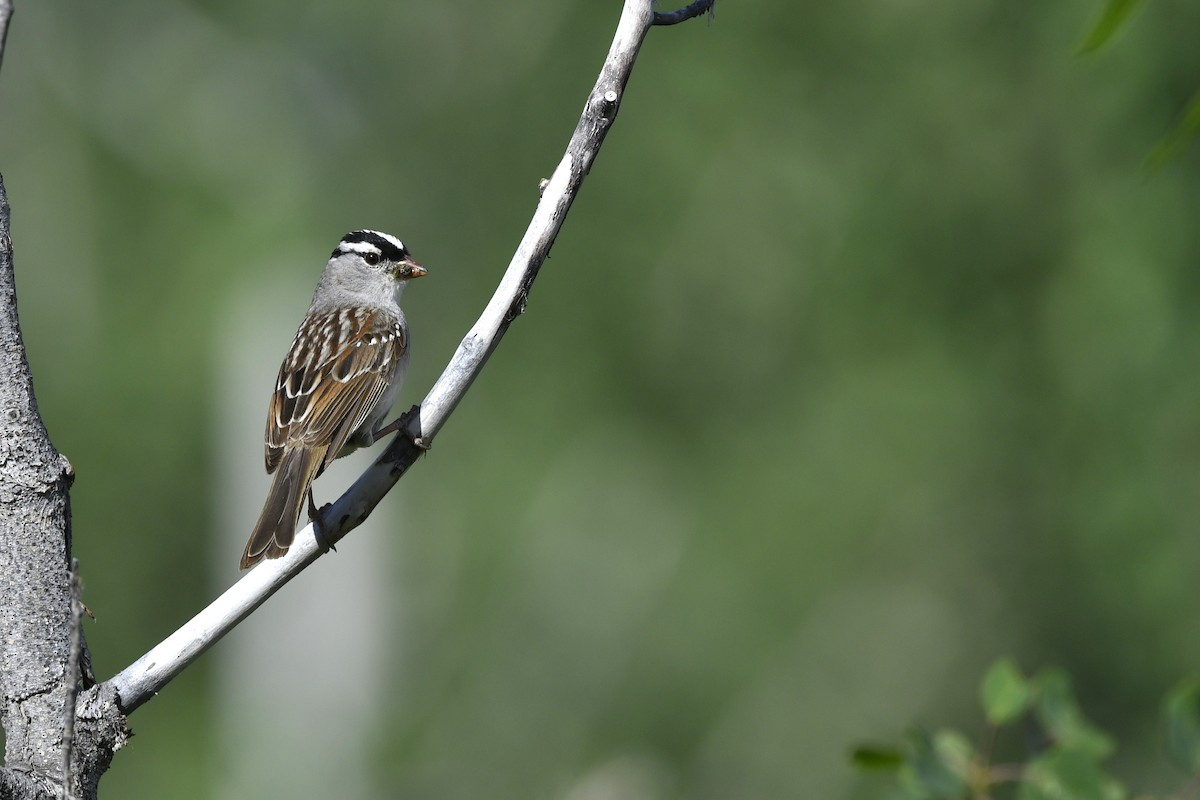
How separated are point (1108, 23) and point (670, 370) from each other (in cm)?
1278

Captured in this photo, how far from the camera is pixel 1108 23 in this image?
4.33 feet

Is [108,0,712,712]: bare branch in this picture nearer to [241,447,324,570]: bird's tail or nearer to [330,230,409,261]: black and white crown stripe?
[241,447,324,570]: bird's tail

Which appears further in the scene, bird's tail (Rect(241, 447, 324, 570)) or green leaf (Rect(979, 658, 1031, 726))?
bird's tail (Rect(241, 447, 324, 570))

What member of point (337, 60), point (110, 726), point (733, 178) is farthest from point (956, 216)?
point (110, 726)

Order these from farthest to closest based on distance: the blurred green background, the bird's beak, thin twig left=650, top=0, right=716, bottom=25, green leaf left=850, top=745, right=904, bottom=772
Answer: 1. the blurred green background
2. the bird's beak
3. thin twig left=650, top=0, right=716, bottom=25
4. green leaf left=850, top=745, right=904, bottom=772

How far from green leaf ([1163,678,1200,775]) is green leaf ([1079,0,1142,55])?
177 centimetres

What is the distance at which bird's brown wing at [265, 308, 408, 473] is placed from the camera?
173 inches

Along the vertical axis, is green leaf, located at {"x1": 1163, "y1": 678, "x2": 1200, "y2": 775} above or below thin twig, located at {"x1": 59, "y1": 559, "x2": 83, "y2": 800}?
above

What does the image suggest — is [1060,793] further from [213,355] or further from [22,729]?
[213,355]

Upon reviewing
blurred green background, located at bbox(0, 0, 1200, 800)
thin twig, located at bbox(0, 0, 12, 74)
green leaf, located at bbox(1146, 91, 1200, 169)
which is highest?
green leaf, located at bbox(1146, 91, 1200, 169)

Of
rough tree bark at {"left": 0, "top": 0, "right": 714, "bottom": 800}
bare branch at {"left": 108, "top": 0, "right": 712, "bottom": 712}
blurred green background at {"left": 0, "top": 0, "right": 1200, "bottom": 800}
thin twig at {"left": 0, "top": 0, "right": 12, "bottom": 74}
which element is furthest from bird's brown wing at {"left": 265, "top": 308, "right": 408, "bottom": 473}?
blurred green background at {"left": 0, "top": 0, "right": 1200, "bottom": 800}

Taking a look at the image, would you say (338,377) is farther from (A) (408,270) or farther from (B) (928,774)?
(B) (928,774)

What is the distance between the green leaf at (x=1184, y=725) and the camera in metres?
2.65

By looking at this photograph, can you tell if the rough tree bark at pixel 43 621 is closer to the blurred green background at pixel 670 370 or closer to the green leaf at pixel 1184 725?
the green leaf at pixel 1184 725
